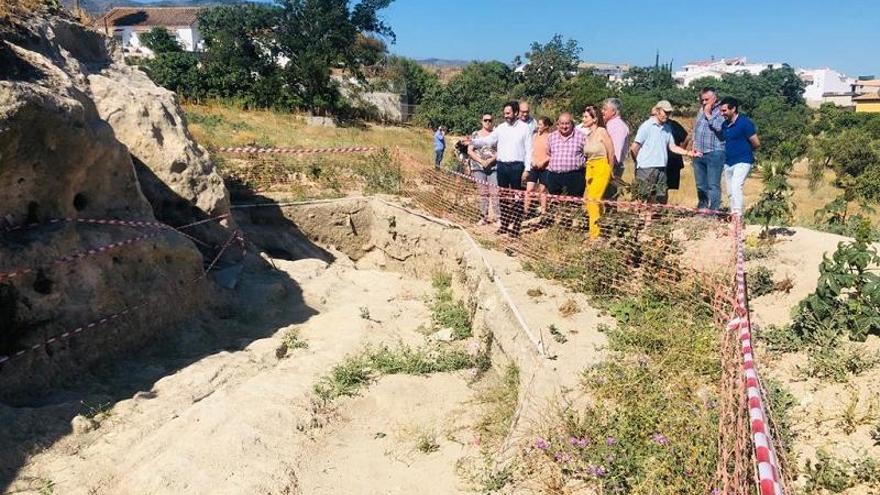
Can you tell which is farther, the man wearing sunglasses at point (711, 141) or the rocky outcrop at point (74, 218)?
the man wearing sunglasses at point (711, 141)

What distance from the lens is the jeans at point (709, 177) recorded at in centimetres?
810

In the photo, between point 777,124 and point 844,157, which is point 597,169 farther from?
point 777,124

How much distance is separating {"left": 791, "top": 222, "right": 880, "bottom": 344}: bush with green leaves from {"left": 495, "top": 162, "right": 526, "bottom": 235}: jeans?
4259 millimetres

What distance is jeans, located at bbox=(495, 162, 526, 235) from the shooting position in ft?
30.0

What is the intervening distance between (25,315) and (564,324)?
16.3 feet

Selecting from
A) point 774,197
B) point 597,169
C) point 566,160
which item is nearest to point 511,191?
point 566,160

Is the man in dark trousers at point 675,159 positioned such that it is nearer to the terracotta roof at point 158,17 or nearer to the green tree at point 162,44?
the green tree at point 162,44

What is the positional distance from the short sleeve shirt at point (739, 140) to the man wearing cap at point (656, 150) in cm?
49

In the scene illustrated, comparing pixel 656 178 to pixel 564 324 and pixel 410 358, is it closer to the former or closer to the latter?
pixel 564 324

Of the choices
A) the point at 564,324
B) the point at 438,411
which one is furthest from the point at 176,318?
the point at 564,324

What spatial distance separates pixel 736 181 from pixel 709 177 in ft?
1.59

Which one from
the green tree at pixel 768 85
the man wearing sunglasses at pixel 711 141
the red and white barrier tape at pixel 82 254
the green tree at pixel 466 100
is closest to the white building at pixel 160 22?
the green tree at pixel 466 100

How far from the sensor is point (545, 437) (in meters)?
4.56

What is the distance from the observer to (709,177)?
8.21 m
